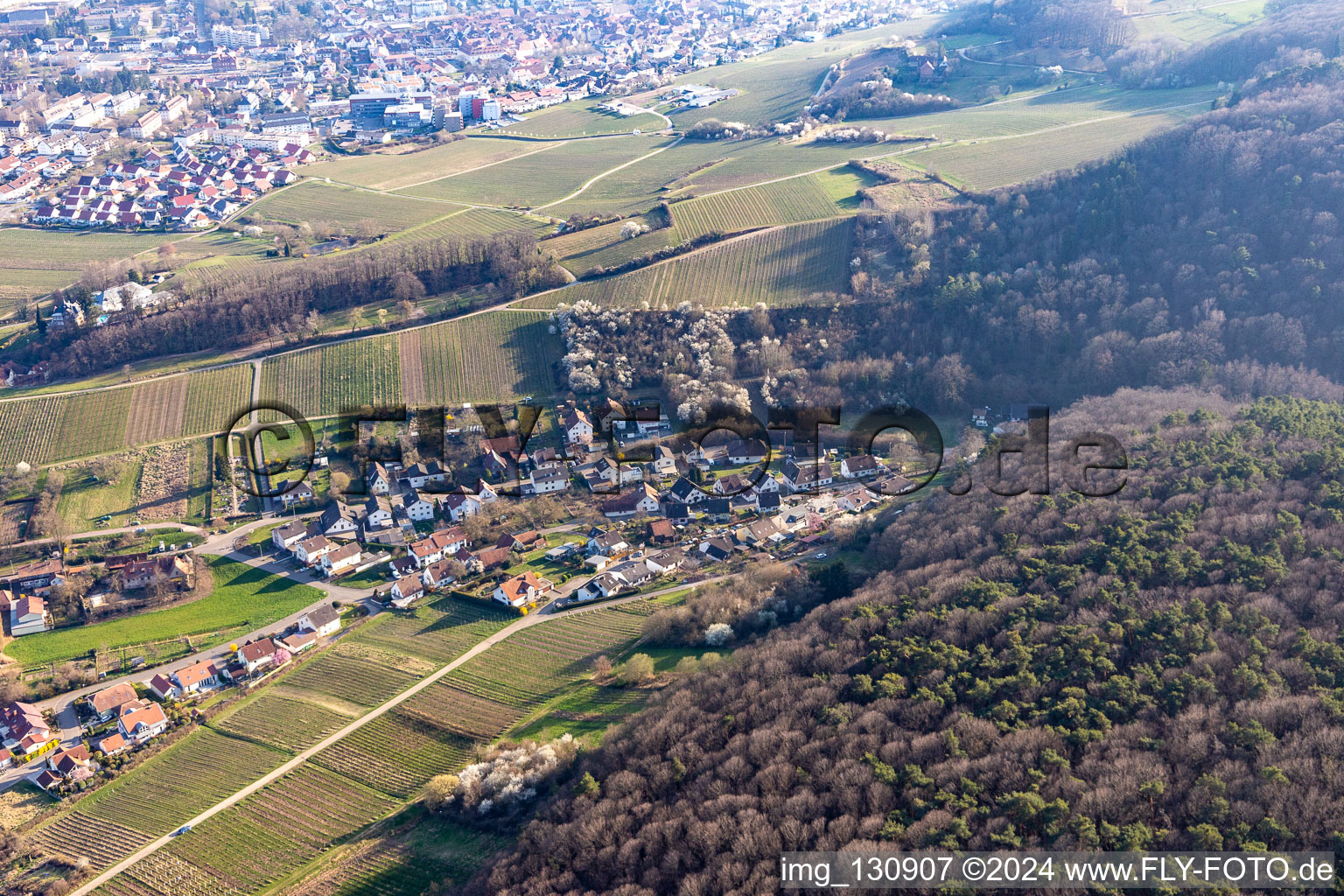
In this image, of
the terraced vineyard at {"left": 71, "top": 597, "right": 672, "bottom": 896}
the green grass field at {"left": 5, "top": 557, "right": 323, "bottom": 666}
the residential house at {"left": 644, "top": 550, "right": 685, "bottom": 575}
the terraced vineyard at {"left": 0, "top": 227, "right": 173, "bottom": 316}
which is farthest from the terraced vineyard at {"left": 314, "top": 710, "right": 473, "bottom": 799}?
the terraced vineyard at {"left": 0, "top": 227, "right": 173, "bottom": 316}

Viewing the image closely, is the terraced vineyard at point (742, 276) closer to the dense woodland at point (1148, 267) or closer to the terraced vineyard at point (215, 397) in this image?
the dense woodland at point (1148, 267)

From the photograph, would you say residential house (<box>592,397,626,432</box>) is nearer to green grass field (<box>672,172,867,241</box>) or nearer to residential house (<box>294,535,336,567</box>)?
residential house (<box>294,535,336,567</box>)

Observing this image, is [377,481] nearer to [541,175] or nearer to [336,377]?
[336,377]

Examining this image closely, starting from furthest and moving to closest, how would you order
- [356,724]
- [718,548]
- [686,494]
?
1. [686,494]
2. [718,548]
3. [356,724]

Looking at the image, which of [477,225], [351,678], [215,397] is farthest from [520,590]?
[477,225]

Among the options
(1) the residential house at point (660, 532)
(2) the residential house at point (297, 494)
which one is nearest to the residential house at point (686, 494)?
(1) the residential house at point (660, 532)

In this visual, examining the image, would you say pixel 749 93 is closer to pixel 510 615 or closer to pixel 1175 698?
pixel 510 615

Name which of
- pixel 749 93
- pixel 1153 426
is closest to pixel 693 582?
pixel 1153 426
